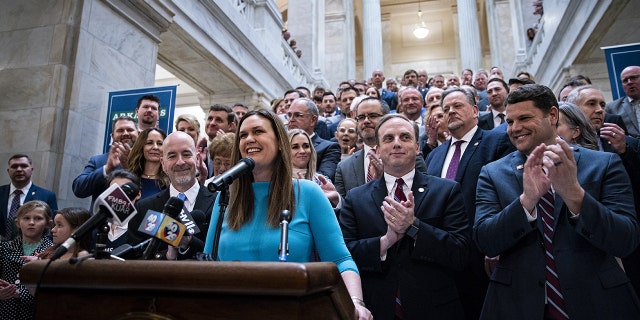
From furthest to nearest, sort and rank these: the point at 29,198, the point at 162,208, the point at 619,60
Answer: the point at 619,60
the point at 29,198
the point at 162,208

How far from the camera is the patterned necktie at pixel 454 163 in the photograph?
3.12m

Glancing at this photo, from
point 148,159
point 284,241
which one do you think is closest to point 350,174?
point 148,159

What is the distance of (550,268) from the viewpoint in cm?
200

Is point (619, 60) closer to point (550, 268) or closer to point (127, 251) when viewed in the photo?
point (550, 268)

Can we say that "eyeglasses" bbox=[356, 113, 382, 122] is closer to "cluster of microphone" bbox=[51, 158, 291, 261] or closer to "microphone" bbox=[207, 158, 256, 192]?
"microphone" bbox=[207, 158, 256, 192]

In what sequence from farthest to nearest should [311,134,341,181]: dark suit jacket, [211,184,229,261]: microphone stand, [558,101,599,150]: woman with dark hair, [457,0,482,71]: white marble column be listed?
[457,0,482,71]: white marble column → [311,134,341,181]: dark suit jacket → [558,101,599,150]: woman with dark hair → [211,184,229,261]: microphone stand

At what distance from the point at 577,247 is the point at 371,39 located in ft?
59.7

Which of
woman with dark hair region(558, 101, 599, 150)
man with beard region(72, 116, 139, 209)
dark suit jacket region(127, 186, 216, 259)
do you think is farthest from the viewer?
man with beard region(72, 116, 139, 209)

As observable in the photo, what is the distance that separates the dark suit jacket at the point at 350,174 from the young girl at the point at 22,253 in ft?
7.80

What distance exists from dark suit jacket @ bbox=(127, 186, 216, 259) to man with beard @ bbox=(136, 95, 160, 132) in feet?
7.10

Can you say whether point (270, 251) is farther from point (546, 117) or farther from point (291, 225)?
point (546, 117)

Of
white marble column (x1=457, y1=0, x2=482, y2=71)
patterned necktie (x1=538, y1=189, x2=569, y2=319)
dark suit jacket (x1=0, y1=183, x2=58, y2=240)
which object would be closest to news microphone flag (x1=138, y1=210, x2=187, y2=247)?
patterned necktie (x1=538, y1=189, x2=569, y2=319)

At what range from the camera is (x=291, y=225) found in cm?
185

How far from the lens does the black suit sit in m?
2.66
